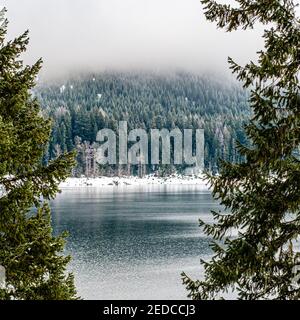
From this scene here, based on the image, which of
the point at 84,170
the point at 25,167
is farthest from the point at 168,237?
the point at 84,170

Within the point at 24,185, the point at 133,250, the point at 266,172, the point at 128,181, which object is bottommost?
the point at 128,181

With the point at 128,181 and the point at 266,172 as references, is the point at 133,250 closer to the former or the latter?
the point at 266,172

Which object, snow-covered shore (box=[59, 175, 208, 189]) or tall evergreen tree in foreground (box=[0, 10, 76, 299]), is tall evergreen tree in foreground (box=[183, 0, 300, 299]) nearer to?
tall evergreen tree in foreground (box=[0, 10, 76, 299])

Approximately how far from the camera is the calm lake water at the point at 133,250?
3422 centimetres

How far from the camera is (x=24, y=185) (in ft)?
29.8

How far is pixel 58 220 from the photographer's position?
6800 centimetres

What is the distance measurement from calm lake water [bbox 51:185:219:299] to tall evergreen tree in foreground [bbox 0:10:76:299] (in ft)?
75.1

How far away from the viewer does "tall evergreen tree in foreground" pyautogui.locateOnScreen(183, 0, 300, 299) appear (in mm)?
8336

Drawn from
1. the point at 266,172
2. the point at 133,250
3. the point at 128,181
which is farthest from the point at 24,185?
the point at 128,181

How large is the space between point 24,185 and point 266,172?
161 inches

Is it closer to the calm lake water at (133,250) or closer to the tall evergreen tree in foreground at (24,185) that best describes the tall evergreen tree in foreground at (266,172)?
the tall evergreen tree in foreground at (24,185)

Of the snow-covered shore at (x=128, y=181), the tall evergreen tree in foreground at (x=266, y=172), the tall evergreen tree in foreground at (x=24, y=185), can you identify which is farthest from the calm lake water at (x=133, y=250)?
the snow-covered shore at (x=128, y=181)
